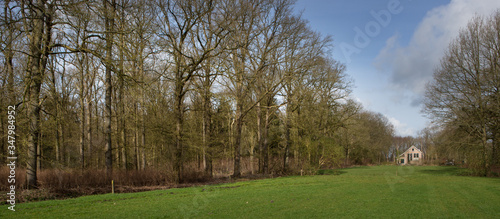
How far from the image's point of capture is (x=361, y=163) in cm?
5241

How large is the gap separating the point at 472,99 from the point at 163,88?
2499cm

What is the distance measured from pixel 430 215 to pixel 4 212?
11.6 meters

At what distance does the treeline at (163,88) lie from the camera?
31.9 feet

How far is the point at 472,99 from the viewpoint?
919 inches

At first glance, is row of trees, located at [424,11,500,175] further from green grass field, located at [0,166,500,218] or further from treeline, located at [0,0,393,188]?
green grass field, located at [0,166,500,218]

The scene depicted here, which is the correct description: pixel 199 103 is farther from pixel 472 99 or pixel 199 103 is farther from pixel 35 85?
pixel 472 99

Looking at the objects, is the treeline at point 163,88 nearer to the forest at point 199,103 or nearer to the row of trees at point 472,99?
the forest at point 199,103

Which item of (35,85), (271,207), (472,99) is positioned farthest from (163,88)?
(472,99)

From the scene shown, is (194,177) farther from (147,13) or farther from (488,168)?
(488,168)

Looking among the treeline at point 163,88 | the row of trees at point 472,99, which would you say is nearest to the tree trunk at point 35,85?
the treeline at point 163,88

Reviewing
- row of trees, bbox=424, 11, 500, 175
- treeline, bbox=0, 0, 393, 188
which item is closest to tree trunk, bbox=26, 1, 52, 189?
treeline, bbox=0, 0, 393, 188

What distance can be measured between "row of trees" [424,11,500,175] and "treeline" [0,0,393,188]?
30.9 feet

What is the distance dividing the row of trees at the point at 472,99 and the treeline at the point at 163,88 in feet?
30.9

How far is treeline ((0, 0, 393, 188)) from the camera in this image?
31.9 ft
